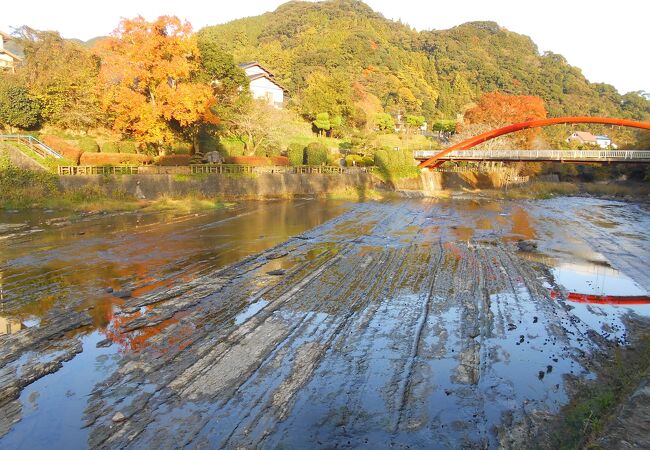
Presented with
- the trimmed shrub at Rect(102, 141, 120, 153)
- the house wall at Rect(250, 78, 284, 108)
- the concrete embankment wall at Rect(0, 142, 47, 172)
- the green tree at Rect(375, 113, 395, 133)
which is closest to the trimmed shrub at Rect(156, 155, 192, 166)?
the trimmed shrub at Rect(102, 141, 120, 153)

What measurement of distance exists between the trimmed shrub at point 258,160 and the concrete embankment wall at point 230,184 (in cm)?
199

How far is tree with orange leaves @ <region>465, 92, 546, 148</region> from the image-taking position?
4472 centimetres

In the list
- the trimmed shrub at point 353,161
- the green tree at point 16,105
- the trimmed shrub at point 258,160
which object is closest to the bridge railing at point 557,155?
the trimmed shrub at point 353,161

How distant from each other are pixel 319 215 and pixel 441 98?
244 feet

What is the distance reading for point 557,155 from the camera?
117 feet

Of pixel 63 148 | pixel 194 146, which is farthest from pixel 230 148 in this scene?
pixel 63 148

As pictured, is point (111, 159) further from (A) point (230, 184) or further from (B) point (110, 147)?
(A) point (230, 184)

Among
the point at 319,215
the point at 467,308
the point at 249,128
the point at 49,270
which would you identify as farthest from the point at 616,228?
the point at 249,128

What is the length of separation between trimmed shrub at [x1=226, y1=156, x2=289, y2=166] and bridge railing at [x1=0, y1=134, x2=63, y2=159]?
9744 mm

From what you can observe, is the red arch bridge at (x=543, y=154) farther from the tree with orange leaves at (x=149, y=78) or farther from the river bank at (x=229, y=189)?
the tree with orange leaves at (x=149, y=78)

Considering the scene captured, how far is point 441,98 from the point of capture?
88.4 meters

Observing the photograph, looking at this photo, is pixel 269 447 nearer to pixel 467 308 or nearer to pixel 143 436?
pixel 143 436

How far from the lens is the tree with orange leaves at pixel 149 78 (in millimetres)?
24703

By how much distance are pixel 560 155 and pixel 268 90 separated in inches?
1142
